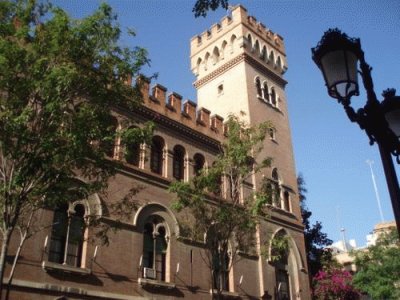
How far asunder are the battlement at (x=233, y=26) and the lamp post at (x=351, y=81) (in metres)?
23.4

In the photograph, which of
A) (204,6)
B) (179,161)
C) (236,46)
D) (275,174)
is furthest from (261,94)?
(204,6)

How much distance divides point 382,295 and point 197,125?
14.5 m

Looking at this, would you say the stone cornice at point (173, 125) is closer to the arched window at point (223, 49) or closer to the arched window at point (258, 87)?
the arched window at point (258, 87)

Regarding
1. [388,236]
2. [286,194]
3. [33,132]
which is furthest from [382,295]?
[33,132]

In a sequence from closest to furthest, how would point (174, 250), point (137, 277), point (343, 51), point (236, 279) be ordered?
point (343, 51)
point (137, 277)
point (174, 250)
point (236, 279)

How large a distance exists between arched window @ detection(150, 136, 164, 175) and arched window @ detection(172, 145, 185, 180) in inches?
Answer: 29.3

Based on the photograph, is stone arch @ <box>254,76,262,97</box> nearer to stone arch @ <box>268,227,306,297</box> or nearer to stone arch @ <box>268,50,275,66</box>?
stone arch @ <box>268,50,275,66</box>

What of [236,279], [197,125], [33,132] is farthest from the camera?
[197,125]

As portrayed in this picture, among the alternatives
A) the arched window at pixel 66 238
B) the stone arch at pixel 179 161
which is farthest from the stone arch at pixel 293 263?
the arched window at pixel 66 238

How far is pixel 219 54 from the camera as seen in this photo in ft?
92.3

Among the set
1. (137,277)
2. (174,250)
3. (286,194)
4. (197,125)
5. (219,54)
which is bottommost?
(137,277)

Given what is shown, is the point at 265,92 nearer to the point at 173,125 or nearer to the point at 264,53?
the point at 264,53

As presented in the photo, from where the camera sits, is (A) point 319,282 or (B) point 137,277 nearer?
(B) point 137,277

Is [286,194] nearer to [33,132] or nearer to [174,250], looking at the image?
[174,250]
